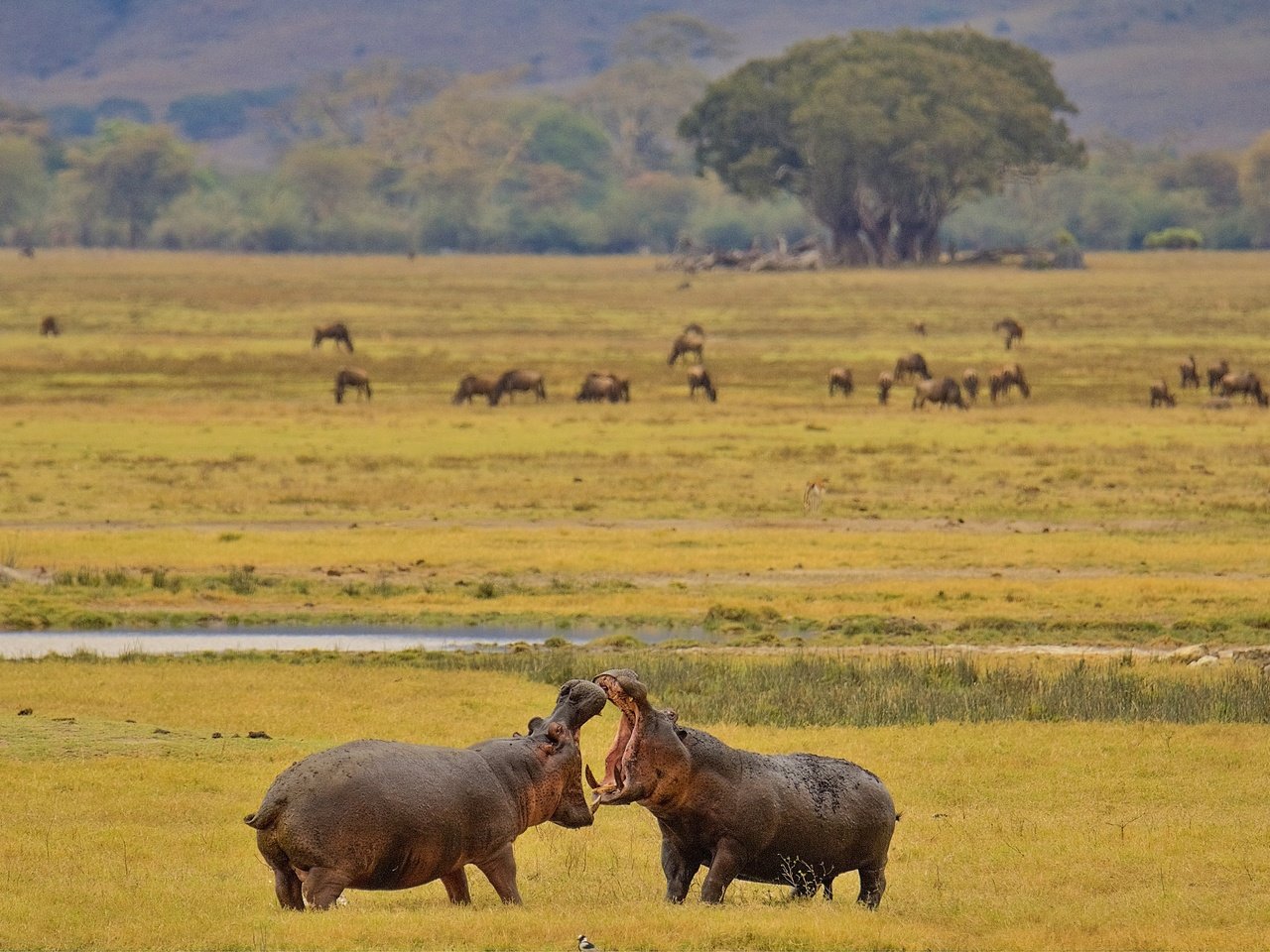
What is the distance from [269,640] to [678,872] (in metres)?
12.1

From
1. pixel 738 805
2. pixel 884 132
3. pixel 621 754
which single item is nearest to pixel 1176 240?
pixel 884 132

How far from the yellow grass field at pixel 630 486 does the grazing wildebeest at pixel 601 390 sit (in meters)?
0.69

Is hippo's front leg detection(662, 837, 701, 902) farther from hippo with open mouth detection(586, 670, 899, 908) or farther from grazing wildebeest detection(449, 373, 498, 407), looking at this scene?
grazing wildebeest detection(449, 373, 498, 407)

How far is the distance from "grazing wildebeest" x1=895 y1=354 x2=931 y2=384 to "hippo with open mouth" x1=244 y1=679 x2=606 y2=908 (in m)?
41.8

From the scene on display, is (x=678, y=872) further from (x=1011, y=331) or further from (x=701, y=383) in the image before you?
(x=1011, y=331)

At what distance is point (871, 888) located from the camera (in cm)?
1138

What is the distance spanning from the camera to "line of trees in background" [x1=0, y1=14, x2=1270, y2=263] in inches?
4569

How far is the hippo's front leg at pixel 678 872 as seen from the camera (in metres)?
11.0

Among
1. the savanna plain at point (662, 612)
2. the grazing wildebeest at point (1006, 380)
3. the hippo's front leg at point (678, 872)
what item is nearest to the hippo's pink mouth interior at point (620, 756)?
the savanna plain at point (662, 612)

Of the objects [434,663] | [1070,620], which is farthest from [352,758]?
[1070,620]

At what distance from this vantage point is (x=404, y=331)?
72.9m

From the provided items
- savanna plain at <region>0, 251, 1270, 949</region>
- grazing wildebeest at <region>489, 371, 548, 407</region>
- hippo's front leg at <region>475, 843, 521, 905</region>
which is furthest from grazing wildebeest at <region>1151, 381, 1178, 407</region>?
hippo's front leg at <region>475, 843, 521, 905</region>

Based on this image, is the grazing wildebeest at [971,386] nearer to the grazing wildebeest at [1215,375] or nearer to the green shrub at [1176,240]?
the grazing wildebeest at [1215,375]

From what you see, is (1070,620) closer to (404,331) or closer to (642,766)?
(642,766)
